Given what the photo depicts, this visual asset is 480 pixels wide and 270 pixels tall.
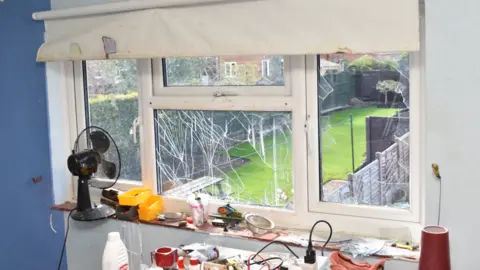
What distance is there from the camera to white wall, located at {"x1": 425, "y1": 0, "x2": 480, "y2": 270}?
1.99m

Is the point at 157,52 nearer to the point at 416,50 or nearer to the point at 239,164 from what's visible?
the point at 239,164

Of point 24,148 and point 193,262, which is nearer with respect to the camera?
point 193,262

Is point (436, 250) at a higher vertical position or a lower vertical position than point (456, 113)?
lower

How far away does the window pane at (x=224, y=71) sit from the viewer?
267 cm

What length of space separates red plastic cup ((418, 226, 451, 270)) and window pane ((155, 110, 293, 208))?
2.81ft

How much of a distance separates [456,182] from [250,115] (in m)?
1.06

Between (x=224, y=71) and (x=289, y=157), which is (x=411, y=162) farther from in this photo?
(x=224, y=71)

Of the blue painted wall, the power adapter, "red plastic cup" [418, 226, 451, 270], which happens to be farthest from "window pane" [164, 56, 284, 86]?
"red plastic cup" [418, 226, 451, 270]

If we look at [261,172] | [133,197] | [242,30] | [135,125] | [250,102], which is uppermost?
[242,30]

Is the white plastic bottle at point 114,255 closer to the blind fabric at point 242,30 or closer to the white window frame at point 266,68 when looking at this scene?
the blind fabric at point 242,30

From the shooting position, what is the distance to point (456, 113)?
6.68 ft

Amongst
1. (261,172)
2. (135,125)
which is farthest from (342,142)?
(135,125)

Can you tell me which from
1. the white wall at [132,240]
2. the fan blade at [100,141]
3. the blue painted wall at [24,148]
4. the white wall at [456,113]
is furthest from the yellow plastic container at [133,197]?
the white wall at [456,113]

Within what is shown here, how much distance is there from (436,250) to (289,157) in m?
0.91
